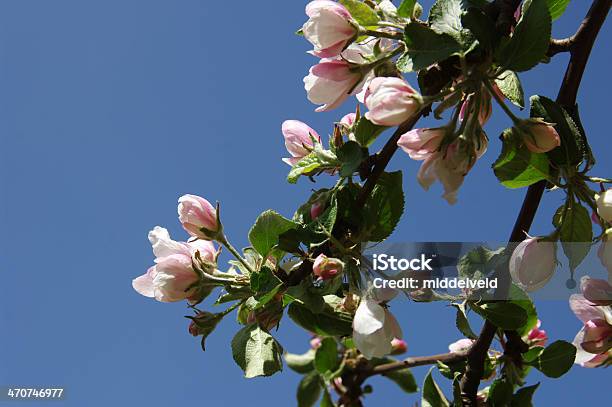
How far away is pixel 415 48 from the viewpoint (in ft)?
2.20

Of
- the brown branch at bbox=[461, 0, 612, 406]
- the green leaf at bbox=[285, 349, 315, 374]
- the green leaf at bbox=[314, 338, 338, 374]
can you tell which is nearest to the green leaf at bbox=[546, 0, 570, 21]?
the brown branch at bbox=[461, 0, 612, 406]

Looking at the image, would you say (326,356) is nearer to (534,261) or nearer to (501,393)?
(501,393)

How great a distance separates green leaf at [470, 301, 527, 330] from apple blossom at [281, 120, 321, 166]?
295 millimetres

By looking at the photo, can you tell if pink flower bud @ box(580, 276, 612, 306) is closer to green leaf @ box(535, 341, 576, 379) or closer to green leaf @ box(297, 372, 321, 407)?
green leaf @ box(535, 341, 576, 379)

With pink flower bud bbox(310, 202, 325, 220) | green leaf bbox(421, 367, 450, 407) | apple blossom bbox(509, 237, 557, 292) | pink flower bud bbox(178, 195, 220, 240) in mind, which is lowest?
green leaf bbox(421, 367, 450, 407)

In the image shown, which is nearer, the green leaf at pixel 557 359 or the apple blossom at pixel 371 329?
the apple blossom at pixel 371 329

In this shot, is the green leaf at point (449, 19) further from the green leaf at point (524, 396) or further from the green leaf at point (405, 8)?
the green leaf at point (524, 396)

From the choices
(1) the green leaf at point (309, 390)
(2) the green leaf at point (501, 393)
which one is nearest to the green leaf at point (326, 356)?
(1) the green leaf at point (309, 390)

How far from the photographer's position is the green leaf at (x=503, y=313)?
808 millimetres

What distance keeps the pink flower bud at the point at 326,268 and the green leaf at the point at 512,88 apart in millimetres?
261

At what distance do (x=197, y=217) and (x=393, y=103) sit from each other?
12.2 inches

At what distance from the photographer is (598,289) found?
2.64 feet

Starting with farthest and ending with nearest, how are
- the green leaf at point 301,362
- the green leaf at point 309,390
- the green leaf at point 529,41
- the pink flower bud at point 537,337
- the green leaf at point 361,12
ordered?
the green leaf at point 301,362 → the green leaf at point 309,390 → the pink flower bud at point 537,337 → the green leaf at point 361,12 → the green leaf at point 529,41

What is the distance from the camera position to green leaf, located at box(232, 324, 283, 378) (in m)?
0.76
